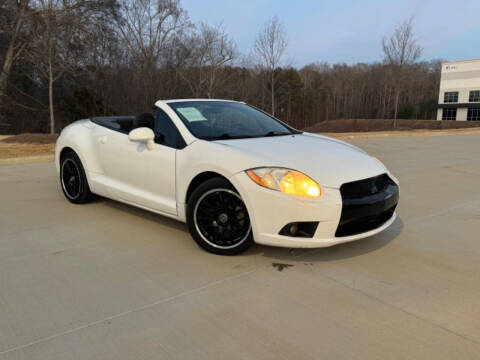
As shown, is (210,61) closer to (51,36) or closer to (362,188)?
(51,36)

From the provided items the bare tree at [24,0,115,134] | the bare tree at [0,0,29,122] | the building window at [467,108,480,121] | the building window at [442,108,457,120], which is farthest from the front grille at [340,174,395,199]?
the building window at [442,108,457,120]

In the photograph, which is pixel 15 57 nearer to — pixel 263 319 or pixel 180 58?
pixel 180 58

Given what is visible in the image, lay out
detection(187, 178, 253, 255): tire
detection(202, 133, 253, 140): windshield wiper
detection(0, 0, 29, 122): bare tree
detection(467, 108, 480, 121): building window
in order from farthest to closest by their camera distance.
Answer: detection(467, 108, 480, 121): building window
detection(0, 0, 29, 122): bare tree
detection(202, 133, 253, 140): windshield wiper
detection(187, 178, 253, 255): tire

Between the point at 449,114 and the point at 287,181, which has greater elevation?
the point at 449,114

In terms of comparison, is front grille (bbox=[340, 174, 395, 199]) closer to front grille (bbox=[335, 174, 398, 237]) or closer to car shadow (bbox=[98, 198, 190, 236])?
front grille (bbox=[335, 174, 398, 237])

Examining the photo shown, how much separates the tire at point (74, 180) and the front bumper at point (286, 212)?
2645mm

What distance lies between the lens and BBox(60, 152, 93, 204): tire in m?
4.93

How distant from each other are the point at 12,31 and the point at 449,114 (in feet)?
203

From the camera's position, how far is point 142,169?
13.0 feet

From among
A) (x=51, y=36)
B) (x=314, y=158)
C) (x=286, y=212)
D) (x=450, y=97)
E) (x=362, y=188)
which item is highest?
(x=450, y=97)

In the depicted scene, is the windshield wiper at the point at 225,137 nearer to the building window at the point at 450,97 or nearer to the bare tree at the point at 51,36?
the bare tree at the point at 51,36

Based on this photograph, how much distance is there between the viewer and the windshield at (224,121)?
3.81m

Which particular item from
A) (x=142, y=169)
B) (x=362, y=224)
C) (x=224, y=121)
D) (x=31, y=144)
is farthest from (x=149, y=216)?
(x=31, y=144)

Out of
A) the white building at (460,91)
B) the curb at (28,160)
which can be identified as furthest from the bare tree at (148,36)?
the white building at (460,91)
